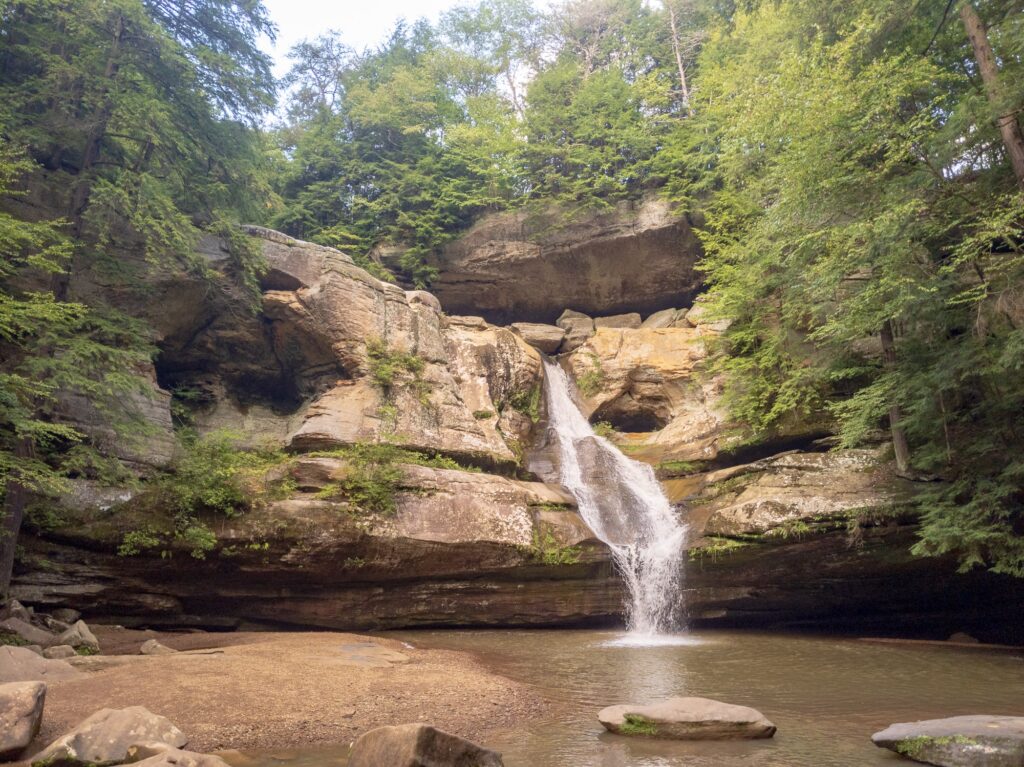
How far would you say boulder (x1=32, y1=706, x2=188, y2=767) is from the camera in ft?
15.5

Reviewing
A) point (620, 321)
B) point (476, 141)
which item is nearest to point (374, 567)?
point (620, 321)

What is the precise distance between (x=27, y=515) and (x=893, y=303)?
630 inches

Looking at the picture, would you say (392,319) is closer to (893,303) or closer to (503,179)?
(503,179)

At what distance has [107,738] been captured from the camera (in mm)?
4914

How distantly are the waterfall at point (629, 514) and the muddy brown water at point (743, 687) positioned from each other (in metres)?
1.13

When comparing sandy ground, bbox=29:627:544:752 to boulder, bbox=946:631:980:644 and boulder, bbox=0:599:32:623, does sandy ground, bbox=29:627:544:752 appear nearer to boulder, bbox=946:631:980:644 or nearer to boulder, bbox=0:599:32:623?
boulder, bbox=0:599:32:623

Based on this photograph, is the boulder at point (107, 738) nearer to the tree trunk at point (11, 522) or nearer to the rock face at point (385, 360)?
the tree trunk at point (11, 522)

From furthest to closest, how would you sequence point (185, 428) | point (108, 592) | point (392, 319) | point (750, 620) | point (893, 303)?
1. point (392, 319)
2. point (185, 428)
3. point (750, 620)
4. point (108, 592)
5. point (893, 303)

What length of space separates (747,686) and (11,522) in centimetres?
1186

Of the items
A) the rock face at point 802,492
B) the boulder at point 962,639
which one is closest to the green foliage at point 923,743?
the rock face at point 802,492

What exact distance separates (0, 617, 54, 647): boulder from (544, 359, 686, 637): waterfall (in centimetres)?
1063

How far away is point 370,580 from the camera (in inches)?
543

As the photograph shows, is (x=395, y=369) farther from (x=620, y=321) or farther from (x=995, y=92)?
(x=995, y=92)

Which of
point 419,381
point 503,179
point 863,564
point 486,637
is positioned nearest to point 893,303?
point 863,564
